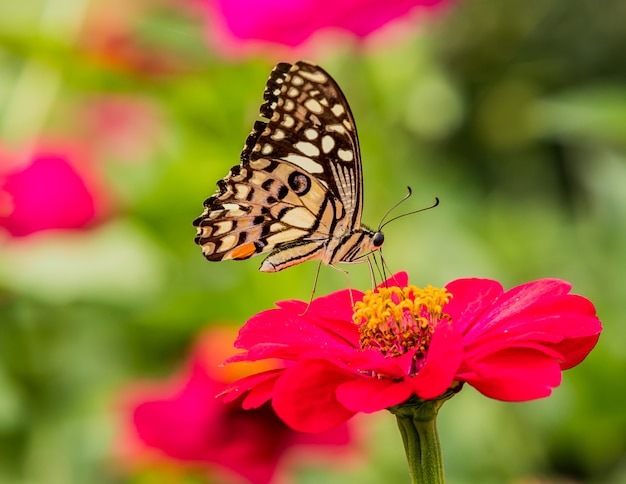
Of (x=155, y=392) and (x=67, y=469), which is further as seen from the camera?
(x=67, y=469)

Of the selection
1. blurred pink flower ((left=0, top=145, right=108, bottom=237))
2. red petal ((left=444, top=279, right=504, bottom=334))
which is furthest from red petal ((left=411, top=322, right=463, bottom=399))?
blurred pink flower ((left=0, top=145, right=108, bottom=237))

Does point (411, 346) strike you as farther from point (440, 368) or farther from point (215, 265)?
point (215, 265)

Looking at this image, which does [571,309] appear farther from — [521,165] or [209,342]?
[521,165]

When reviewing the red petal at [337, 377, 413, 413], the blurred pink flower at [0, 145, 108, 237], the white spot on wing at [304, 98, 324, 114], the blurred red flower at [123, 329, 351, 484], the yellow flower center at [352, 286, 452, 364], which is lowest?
the blurred red flower at [123, 329, 351, 484]

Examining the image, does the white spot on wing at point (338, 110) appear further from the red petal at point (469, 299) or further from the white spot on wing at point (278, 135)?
the red petal at point (469, 299)

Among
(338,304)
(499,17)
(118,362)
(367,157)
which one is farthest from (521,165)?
(338,304)

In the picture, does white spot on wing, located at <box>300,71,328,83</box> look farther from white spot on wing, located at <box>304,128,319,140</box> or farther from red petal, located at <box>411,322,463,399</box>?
red petal, located at <box>411,322,463,399</box>
